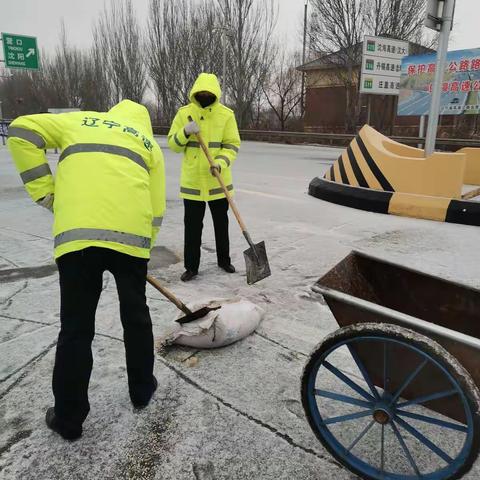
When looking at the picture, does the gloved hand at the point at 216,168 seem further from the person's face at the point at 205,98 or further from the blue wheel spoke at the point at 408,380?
the blue wheel spoke at the point at 408,380

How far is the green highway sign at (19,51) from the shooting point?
22.7 m

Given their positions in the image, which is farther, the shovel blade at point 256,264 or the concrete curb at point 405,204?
the concrete curb at point 405,204

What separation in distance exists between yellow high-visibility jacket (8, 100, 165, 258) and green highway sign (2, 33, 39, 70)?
2510 centimetres

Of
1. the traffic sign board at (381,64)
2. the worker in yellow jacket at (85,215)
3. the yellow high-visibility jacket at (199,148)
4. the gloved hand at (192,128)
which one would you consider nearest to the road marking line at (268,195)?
the yellow high-visibility jacket at (199,148)

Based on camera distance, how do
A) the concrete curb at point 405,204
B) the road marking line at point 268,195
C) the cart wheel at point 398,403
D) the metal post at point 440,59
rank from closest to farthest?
the cart wheel at point 398,403, the concrete curb at point 405,204, the metal post at point 440,59, the road marking line at point 268,195

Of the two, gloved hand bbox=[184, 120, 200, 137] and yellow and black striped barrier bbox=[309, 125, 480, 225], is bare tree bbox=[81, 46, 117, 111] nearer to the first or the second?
yellow and black striped barrier bbox=[309, 125, 480, 225]

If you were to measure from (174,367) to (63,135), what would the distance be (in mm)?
1374

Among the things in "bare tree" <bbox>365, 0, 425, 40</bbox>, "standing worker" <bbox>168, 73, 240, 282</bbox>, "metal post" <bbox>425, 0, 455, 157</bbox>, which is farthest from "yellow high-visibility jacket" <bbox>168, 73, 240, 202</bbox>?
"bare tree" <bbox>365, 0, 425, 40</bbox>

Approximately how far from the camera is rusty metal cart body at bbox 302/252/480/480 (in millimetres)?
1468

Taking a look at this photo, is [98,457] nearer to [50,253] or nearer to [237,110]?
[50,253]

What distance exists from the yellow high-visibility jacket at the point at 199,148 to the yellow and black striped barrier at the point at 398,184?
3.19m

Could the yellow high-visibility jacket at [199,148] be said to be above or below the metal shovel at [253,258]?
above

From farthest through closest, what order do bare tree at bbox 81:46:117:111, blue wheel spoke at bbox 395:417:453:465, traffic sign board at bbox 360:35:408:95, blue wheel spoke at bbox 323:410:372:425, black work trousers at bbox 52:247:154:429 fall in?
bare tree at bbox 81:46:117:111, traffic sign board at bbox 360:35:408:95, black work trousers at bbox 52:247:154:429, blue wheel spoke at bbox 323:410:372:425, blue wheel spoke at bbox 395:417:453:465

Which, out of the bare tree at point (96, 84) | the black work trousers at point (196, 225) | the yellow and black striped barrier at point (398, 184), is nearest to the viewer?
the black work trousers at point (196, 225)
